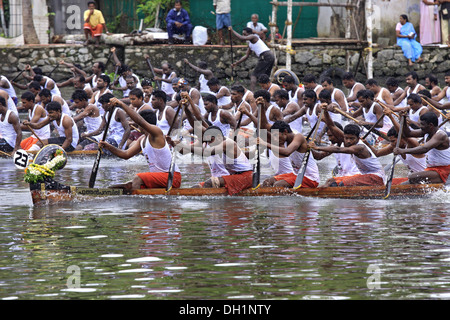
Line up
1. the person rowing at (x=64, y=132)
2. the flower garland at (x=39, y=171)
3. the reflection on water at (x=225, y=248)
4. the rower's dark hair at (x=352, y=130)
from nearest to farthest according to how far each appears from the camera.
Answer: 1. the reflection on water at (x=225, y=248)
2. the flower garland at (x=39, y=171)
3. the rower's dark hair at (x=352, y=130)
4. the person rowing at (x=64, y=132)

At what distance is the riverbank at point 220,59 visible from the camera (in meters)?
24.4

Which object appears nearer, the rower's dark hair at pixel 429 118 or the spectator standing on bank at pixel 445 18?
the rower's dark hair at pixel 429 118

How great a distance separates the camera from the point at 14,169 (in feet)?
52.0

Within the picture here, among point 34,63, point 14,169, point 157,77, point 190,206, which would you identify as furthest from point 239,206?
point 34,63

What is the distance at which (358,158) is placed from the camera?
12.2 meters

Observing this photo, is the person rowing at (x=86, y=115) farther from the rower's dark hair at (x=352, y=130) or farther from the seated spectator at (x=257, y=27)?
the seated spectator at (x=257, y=27)

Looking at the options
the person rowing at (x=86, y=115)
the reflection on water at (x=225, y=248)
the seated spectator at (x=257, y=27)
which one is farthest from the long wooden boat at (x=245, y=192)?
the seated spectator at (x=257, y=27)

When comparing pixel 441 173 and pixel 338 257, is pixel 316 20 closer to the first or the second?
pixel 441 173

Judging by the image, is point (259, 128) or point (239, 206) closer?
point (239, 206)

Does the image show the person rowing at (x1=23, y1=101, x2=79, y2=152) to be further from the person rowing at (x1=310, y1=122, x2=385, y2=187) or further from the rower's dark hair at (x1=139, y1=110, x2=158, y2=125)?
the person rowing at (x1=310, y1=122, x2=385, y2=187)

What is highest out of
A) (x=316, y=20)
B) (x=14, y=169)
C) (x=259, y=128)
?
(x=316, y=20)

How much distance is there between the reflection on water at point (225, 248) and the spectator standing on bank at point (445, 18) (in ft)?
42.5

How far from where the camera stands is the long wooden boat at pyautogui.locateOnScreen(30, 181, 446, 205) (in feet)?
Result: 38.3
